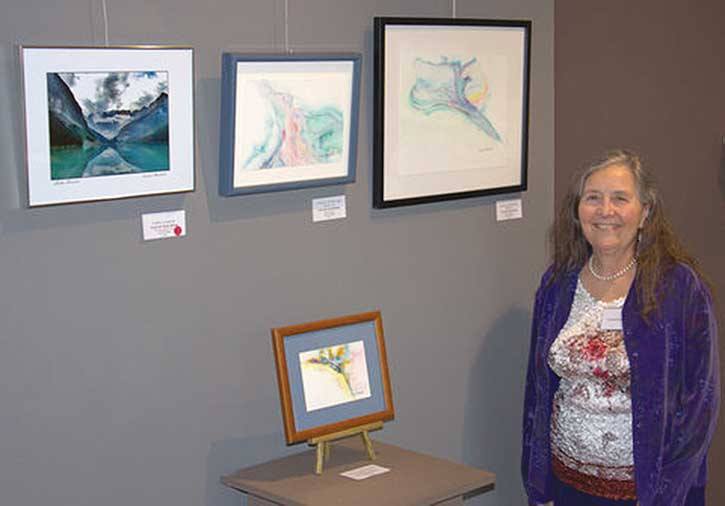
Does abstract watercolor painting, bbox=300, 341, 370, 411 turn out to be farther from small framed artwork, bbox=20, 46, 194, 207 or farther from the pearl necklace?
the pearl necklace

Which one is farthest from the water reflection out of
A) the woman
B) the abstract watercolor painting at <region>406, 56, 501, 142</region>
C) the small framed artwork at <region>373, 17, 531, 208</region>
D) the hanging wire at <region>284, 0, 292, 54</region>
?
the woman

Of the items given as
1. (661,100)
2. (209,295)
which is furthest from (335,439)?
(661,100)

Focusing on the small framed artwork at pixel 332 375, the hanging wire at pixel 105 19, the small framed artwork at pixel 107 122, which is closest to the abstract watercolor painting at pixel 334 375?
the small framed artwork at pixel 332 375

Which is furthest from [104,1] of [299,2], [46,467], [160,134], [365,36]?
[46,467]

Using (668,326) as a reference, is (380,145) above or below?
above

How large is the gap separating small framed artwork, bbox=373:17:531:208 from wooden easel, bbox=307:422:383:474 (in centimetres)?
64

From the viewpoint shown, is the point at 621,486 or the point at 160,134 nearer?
the point at 160,134

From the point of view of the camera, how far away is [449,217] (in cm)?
379

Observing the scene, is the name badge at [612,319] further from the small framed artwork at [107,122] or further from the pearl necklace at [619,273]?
the small framed artwork at [107,122]

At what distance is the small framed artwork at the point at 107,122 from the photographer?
2.78 m

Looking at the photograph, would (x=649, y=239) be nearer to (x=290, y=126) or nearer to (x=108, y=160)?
(x=290, y=126)

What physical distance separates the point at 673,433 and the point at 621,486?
200mm

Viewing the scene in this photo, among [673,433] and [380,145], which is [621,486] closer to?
[673,433]

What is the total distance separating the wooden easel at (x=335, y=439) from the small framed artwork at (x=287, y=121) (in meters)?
0.66
